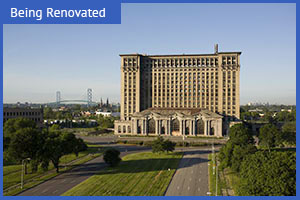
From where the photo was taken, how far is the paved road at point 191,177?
49625 mm

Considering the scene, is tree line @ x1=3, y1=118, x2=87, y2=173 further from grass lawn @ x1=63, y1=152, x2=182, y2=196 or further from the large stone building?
the large stone building

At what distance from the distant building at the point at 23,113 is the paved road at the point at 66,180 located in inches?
2726

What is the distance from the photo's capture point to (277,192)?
3622 cm

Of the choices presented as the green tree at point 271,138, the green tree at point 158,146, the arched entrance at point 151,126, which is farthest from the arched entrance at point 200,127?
the green tree at point 158,146

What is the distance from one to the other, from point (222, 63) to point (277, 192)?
389 feet

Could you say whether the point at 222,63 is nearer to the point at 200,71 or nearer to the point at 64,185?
the point at 200,71

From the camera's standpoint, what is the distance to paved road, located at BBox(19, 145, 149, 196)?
1931 inches

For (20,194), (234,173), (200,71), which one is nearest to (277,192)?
(234,173)

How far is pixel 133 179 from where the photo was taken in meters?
56.6

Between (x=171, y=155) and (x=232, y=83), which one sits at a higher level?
(x=232, y=83)

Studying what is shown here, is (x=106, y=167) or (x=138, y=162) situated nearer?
(x=106, y=167)

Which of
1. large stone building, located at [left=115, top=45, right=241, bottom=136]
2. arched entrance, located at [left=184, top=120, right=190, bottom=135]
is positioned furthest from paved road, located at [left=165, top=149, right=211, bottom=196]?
large stone building, located at [left=115, top=45, right=241, bottom=136]

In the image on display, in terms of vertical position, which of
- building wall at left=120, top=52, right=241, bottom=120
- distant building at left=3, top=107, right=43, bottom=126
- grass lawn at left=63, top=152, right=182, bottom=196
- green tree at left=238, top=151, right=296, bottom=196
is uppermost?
building wall at left=120, top=52, right=241, bottom=120

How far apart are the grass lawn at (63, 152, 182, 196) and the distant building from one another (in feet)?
245
